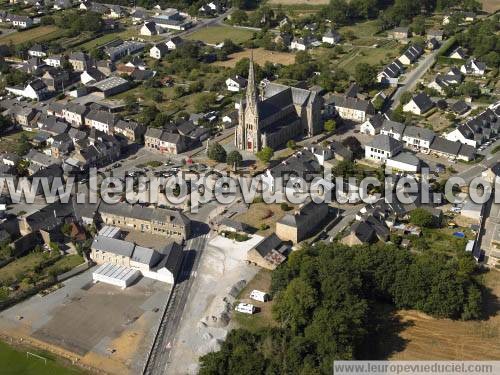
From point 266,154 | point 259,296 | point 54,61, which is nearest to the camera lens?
point 259,296

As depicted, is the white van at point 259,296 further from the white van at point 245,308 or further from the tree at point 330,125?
the tree at point 330,125

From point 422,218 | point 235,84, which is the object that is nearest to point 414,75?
point 235,84

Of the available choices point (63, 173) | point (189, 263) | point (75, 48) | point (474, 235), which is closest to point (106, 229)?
point (189, 263)

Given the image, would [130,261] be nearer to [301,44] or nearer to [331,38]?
[301,44]

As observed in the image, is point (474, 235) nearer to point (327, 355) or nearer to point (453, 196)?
point (453, 196)

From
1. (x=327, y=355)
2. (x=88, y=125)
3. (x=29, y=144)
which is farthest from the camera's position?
(x=88, y=125)

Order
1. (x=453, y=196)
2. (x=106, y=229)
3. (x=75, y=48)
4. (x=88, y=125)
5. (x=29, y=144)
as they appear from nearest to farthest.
Answer: (x=106, y=229)
(x=453, y=196)
(x=29, y=144)
(x=88, y=125)
(x=75, y=48)

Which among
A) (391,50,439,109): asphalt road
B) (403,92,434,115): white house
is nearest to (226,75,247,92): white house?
(391,50,439,109): asphalt road
